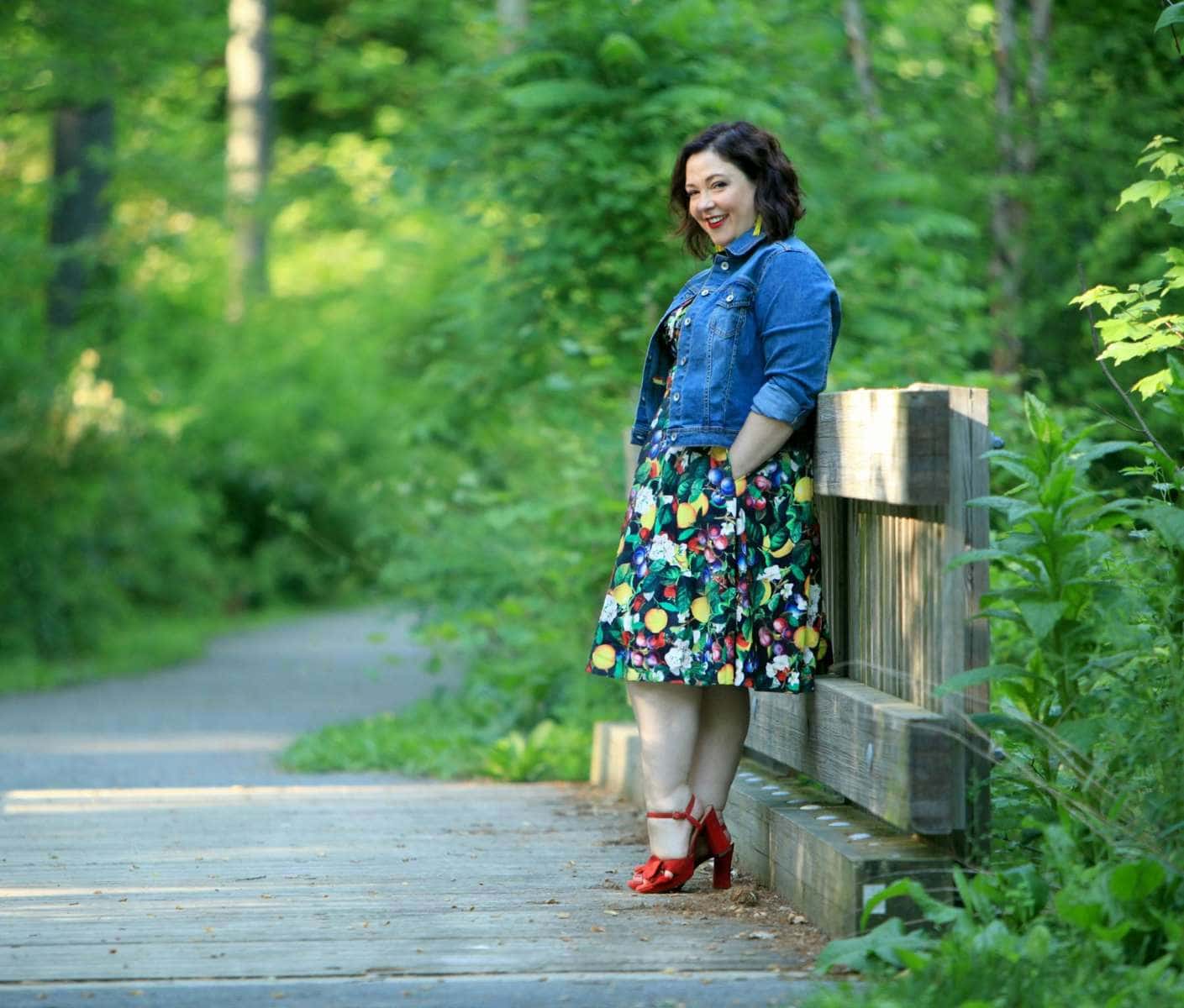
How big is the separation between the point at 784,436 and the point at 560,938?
47.3 inches

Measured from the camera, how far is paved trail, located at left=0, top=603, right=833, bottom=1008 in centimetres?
312

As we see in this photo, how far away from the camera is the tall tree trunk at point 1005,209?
920 cm

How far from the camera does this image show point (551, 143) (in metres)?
7.77

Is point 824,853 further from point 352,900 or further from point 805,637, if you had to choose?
point 352,900

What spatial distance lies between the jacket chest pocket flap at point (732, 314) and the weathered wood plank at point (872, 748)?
32.4 inches

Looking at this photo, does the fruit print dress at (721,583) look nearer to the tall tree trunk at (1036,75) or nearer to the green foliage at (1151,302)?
the green foliage at (1151,302)

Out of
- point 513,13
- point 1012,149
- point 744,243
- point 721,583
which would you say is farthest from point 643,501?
point 513,13

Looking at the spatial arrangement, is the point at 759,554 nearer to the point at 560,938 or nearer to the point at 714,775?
the point at 714,775

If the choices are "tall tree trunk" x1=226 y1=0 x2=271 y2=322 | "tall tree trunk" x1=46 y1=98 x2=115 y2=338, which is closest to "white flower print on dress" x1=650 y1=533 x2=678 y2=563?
"tall tree trunk" x1=46 y1=98 x2=115 y2=338

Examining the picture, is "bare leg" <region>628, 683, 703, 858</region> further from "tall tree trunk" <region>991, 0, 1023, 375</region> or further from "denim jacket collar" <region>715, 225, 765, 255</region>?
"tall tree trunk" <region>991, 0, 1023, 375</region>

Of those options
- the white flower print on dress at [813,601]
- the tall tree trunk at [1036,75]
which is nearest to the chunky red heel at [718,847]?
the white flower print on dress at [813,601]

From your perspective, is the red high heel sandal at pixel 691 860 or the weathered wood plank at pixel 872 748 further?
the red high heel sandal at pixel 691 860

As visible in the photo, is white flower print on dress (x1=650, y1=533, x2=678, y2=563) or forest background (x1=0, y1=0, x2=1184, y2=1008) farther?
white flower print on dress (x1=650, y1=533, x2=678, y2=563)

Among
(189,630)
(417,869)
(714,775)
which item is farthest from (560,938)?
(189,630)
